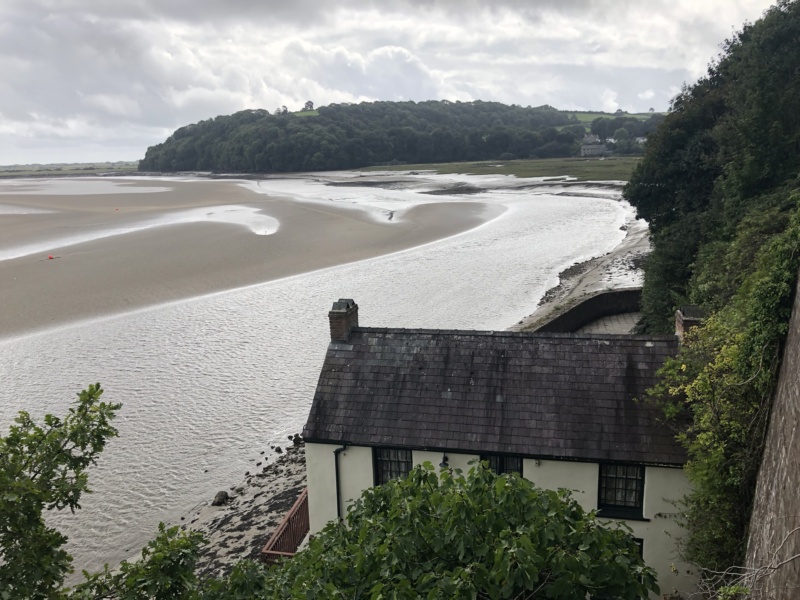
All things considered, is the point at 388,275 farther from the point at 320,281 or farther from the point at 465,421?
the point at 465,421

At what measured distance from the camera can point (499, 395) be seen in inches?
536

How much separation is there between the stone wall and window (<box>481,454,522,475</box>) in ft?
15.0

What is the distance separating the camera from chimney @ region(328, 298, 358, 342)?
14.8m

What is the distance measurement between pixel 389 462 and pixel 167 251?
129 feet

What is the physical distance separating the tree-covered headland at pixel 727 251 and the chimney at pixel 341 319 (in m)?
7.18

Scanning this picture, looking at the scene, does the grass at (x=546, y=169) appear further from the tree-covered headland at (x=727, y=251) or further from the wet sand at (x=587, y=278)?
the tree-covered headland at (x=727, y=251)

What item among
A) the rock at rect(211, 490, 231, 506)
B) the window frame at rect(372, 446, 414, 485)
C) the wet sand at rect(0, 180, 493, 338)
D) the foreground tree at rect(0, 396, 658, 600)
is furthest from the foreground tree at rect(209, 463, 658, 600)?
the wet sand at rect(0, 180, 493, 338)

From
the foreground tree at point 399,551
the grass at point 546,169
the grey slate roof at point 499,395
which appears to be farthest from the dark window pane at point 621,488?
the grass at point 546,169

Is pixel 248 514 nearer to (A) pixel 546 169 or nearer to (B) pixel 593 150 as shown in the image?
(A) pixel 546 169

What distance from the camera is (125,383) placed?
2567cm

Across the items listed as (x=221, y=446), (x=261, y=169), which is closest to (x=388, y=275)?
(x=221, y=446)

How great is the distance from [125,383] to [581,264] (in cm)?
3076

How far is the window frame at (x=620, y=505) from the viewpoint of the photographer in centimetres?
1253

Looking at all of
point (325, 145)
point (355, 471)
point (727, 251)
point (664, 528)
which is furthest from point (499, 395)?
point (325, 145)
